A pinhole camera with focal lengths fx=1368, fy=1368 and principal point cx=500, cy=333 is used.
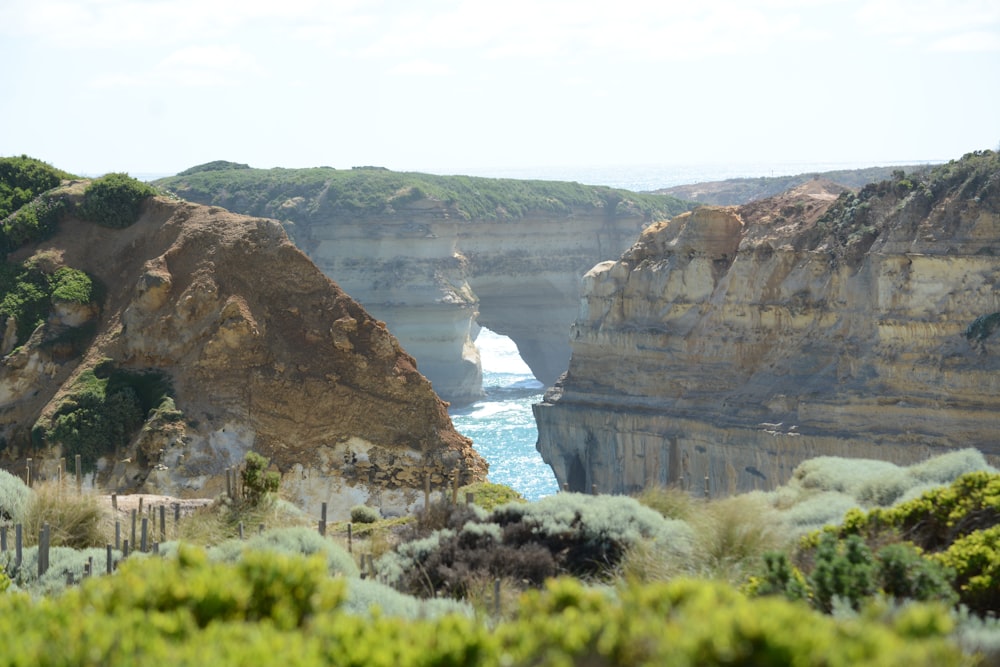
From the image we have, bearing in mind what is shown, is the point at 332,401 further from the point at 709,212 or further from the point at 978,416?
the point at 709,212

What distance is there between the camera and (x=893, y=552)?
9445mm

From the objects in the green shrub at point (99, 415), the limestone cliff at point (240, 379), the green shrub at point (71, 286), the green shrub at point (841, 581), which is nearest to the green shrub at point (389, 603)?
the green shrub at point (841, 581)

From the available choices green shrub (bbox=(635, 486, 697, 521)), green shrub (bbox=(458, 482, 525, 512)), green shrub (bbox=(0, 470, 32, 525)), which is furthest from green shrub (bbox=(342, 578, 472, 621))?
green shrub (bbox=(458, 482, 525, 512))

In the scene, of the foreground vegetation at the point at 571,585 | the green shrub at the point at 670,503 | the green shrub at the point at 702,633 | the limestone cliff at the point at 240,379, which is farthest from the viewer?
the limestone cliff at the point at 240,379

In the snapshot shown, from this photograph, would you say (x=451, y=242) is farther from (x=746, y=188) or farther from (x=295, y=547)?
(x=295, y=547)

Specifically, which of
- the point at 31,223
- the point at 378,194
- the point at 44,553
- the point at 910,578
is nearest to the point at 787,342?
the point at 31,223

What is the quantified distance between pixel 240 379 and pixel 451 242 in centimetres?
6977

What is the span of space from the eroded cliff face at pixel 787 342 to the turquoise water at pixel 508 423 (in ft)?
24.7

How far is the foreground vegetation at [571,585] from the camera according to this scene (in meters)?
6.19

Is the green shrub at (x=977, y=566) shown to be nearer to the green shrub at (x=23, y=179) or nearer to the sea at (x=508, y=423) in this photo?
the green shrub at (x=23, y=179)

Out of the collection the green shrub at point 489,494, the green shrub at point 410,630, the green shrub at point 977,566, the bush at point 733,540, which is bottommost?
the green shrub at point 489,494

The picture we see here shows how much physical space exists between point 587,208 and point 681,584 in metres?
99.2

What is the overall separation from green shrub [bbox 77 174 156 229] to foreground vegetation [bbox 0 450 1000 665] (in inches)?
424

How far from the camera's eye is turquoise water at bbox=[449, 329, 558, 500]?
62.8 m
